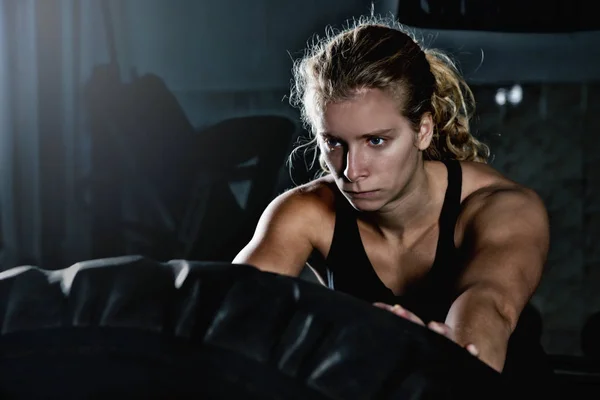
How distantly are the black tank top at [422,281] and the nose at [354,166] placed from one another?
0.27 m

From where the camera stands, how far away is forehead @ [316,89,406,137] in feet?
3.52

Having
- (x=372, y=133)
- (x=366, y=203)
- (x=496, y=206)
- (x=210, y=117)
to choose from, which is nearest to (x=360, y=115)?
(x=372, y=133)

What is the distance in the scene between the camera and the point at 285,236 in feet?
4.34

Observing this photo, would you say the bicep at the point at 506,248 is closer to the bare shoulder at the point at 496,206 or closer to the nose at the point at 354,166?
the bare shoulder at the point at 496,206

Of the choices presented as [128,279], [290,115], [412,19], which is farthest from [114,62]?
[128,279]

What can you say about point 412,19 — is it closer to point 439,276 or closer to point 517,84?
point 517,84

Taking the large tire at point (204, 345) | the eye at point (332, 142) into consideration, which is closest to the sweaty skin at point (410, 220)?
the eye at point (332, 142)

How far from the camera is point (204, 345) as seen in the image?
1.37 ft

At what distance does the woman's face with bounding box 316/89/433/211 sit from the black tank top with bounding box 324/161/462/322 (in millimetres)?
178

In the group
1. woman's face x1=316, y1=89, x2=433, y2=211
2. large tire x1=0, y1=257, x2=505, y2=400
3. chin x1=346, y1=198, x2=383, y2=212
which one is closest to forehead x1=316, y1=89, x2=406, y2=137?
woman's face x1=316, y1=89, x2=433, y2=211

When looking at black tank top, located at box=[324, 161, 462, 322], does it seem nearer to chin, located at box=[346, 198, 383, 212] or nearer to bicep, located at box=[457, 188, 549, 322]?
bicep, located at box=[457, 188, 549, 322]

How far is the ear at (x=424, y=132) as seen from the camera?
3.97 feet

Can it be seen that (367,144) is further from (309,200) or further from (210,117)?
(210,117)

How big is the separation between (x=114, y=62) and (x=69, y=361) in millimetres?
2029
